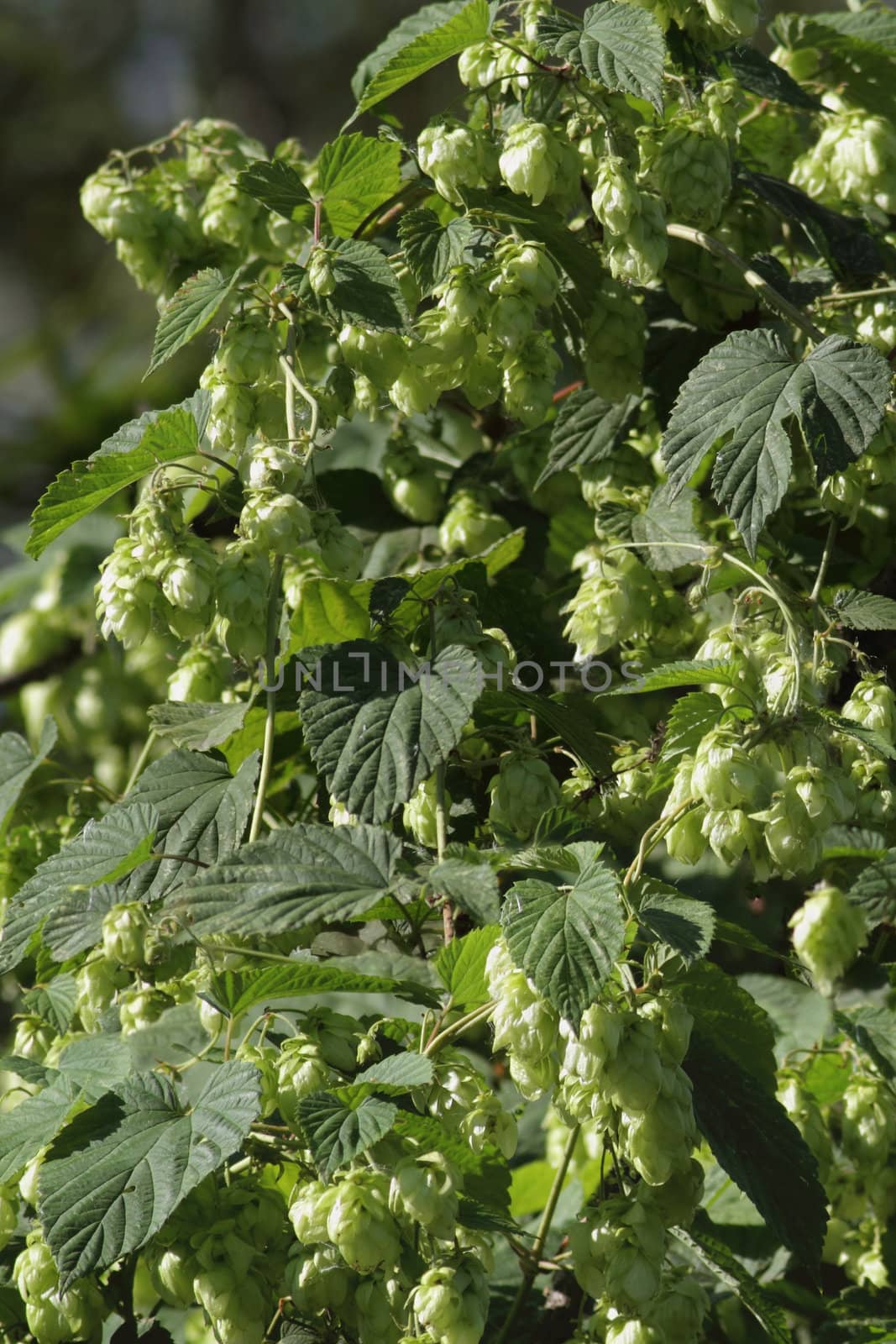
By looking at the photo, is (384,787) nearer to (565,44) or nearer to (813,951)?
(813,951)

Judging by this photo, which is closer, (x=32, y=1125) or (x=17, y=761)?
(x=32, y=1125)

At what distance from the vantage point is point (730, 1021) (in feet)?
4.23

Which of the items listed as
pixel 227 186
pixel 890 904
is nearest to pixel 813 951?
pixel 890 904

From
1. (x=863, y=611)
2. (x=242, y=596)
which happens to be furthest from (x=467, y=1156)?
(x=863, y=611)

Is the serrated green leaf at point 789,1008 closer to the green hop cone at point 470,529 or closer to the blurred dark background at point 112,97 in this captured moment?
the green hop cone at point 470,529

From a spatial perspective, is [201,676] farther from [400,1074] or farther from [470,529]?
[400,1074]

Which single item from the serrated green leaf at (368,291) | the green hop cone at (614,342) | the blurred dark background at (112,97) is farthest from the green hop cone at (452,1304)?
the blurred dark background at (112,97)

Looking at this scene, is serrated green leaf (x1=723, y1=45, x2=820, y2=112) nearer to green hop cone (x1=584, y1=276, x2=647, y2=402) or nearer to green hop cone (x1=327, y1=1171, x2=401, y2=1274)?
green hop cone (x1=584, y1=276, x2=647, y2=402)

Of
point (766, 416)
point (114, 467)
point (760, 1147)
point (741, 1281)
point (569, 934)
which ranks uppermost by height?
point (114, 467)

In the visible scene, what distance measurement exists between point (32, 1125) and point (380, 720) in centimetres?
43

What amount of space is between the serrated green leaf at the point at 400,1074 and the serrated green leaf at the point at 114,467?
0.52 meters

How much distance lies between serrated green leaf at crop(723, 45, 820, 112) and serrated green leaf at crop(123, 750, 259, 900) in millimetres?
862

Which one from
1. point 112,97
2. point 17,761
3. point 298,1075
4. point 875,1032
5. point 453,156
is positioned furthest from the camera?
point 112,97

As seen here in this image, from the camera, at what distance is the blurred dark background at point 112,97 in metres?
5.21
